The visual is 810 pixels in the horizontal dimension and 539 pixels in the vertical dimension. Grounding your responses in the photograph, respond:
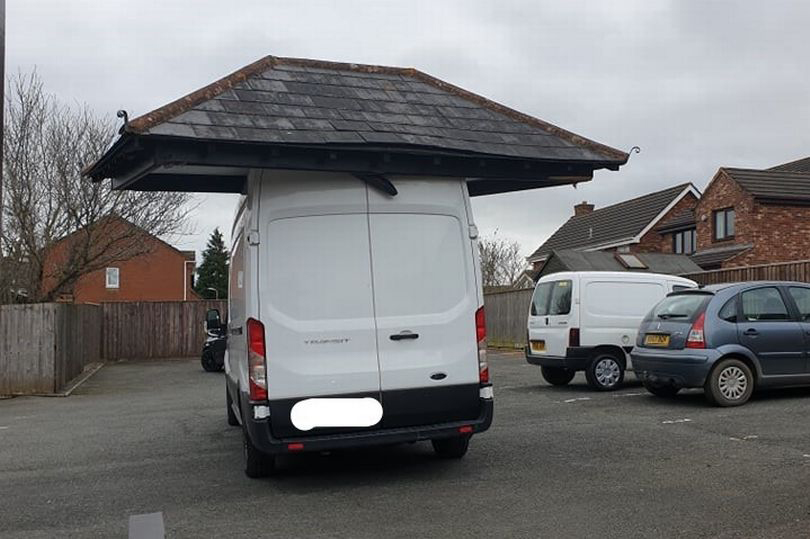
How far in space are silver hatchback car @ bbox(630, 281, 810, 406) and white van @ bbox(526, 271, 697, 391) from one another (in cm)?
184

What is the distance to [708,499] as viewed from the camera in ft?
18.9

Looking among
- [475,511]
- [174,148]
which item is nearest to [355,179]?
[174,148]

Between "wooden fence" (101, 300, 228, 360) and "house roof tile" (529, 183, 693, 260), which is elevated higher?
"house roof tile" (529, 183, 693, 260)

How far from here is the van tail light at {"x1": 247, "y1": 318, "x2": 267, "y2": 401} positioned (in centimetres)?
604

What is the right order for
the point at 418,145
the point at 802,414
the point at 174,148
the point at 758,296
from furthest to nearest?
the point at 758,296
the point at 802,414
the point at 418,145
the point at 174,148

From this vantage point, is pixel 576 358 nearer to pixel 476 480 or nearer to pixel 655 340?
pixel 655 340

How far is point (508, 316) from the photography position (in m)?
26.7

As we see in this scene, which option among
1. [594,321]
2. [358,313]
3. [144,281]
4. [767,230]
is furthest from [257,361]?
[144,281]

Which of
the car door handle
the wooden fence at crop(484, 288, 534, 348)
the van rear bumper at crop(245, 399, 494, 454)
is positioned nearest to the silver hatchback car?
the van rear bumper at crop(245, 399, 494, 454)

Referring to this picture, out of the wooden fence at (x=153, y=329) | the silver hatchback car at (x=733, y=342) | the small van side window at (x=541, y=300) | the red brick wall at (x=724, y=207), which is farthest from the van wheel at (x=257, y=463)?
the red brick wall at (x=724, y=207)

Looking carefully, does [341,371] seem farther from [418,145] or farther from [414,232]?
[418,145]

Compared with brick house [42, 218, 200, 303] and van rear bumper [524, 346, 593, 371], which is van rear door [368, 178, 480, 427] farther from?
brick house [42, 218, 200, 303]

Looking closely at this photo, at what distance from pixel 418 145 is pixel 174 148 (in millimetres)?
1934

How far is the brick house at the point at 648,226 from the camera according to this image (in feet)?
116
